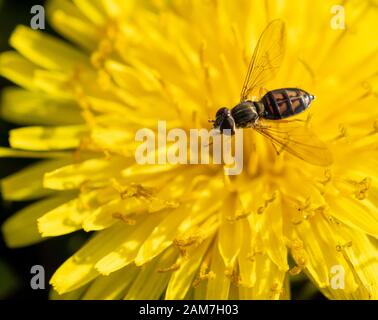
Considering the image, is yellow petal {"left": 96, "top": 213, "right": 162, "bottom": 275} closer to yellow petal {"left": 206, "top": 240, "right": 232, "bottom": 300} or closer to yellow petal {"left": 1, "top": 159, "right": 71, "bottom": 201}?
yellow petal {"left": 206, "top": 240, "right": 232, "bottom": 300}

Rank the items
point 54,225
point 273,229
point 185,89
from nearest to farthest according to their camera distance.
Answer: point 273,229
point 54,225
point 185,89

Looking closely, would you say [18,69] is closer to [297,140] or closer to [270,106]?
[270,106]

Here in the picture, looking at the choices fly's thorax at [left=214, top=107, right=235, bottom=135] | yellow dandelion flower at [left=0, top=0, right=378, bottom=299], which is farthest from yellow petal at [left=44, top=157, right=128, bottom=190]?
fly's thorax at [left=214, top=107, right=235, bottom=135]

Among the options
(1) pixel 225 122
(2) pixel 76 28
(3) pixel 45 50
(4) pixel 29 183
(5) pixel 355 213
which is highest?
(2) pixel 76 28

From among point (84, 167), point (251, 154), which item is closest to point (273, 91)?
point (251, 154)

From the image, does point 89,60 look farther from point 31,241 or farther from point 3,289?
point 3,289

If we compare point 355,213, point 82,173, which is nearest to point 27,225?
point 82,173
